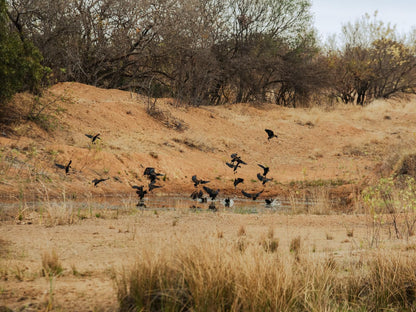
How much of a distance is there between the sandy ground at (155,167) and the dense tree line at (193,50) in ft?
6.29

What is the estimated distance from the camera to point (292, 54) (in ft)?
103

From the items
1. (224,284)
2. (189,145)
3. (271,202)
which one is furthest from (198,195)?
(224,284)

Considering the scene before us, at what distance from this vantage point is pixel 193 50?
25547 millimetres

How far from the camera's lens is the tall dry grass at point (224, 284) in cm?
426

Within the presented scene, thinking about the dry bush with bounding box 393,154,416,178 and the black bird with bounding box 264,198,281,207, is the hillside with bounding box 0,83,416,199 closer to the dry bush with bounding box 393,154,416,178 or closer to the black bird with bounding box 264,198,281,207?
the dry bush with bounding box 393,154,416,178

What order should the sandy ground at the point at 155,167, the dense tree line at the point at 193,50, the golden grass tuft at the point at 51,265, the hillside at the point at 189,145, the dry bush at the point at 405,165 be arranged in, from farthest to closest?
the dense tree line at the point at 193,50 < the hillside at the point at 189,145 < the dry bush at the point at 405,165 < the sandy ground at the point at 155,167 < the golden grass tuft at the point at 51,265

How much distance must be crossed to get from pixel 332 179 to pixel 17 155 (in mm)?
9691

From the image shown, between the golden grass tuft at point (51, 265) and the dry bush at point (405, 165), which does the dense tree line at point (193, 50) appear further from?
the golden grass tuft at point (51, 265)

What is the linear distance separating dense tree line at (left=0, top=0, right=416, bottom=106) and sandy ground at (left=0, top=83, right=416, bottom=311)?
192 centimetres

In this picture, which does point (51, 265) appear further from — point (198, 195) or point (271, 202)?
point (271, 202)

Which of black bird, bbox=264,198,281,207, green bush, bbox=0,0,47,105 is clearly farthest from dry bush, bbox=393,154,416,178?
green bush, bbox=0,0,47,105

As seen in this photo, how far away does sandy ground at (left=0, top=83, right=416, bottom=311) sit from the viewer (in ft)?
18.8

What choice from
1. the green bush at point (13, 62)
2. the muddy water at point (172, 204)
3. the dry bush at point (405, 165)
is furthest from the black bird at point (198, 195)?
the green bush at point (13, 62)

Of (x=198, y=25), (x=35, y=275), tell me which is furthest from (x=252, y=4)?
(x=35, y=275)
